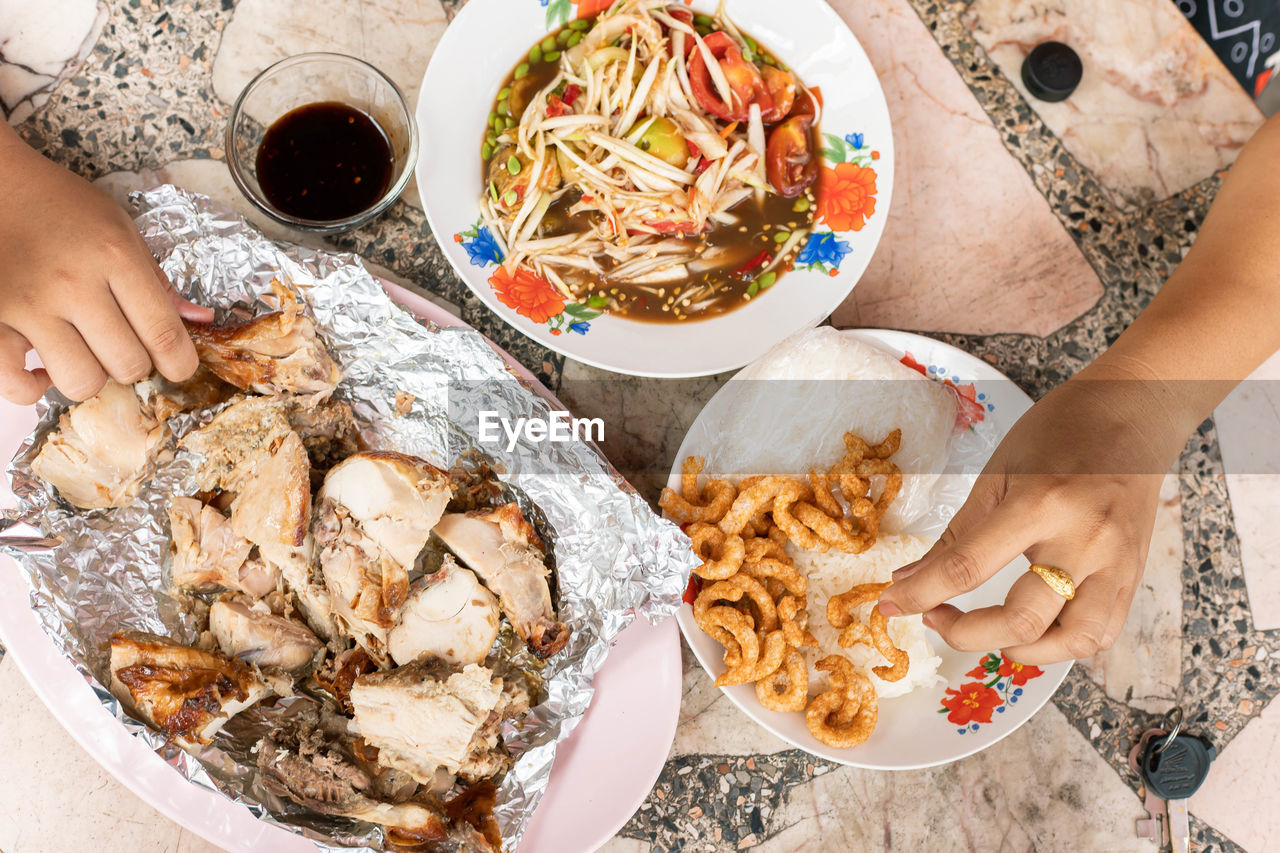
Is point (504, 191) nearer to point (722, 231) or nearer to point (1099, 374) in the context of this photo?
point (722, 231)

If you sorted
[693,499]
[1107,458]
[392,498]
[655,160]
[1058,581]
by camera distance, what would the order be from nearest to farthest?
[1058,581] → [1107,458] → [392,498] → [693,499] → [655,160]

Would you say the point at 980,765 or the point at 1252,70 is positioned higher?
the point at 1252,70

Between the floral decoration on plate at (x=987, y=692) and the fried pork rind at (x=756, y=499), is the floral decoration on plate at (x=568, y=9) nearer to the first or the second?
the fried pork rind at (x=756, y=499)

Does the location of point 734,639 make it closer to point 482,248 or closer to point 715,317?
point 715,317

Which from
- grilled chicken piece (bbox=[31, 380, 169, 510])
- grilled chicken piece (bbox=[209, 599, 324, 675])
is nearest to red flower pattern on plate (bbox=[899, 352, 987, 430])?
grilled chicken piece (bbox=[209, 599, 324, 675])

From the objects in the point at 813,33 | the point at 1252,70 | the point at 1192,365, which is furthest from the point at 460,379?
the point at 1252,70

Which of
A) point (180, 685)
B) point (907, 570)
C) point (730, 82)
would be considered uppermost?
point (730, 82)

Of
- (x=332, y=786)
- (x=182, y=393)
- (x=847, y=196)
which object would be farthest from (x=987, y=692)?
(x=182, y=393)
